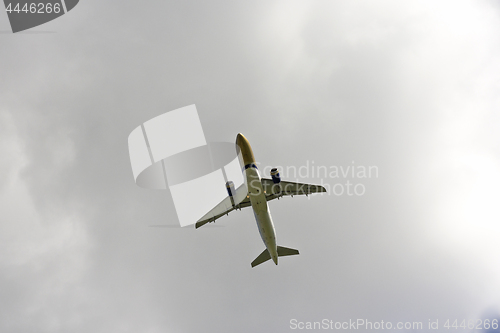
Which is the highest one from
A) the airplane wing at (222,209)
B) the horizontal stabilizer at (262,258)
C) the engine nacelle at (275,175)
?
the engine nacelle at (275,175)

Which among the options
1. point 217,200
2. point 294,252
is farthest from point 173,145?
point 294,252

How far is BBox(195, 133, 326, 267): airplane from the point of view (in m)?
55.0

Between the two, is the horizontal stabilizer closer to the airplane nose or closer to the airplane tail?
the airplane tail

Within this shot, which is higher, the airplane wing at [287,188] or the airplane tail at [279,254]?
the airplane wing at [287,188]

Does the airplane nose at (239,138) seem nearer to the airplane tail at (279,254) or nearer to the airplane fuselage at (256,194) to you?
the airplane fuselage at (256,194)

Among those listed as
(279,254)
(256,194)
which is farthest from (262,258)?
(256,194)

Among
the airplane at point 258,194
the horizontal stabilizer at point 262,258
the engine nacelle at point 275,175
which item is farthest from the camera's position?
the horizontal stabilizer at point 262,258

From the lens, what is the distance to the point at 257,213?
55375mm

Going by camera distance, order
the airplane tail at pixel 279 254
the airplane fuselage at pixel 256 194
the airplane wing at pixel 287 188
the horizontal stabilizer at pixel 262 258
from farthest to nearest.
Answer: the horizontal stabilizer at pixel 262 258, the airplane tail at pixel 279 254, the airplane wing at pixel 287 188, the airplane fuselage at pixel 256 194

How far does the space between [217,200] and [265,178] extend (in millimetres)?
10076

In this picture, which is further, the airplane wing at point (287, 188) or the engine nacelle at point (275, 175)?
the airplane wing at point (287, 188)

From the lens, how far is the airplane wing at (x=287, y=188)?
62906mm

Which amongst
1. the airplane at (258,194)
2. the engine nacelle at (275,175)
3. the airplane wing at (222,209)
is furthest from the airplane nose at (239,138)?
the airplane wing at (222,209)

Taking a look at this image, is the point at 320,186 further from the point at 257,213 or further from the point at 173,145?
the point at 173,145
